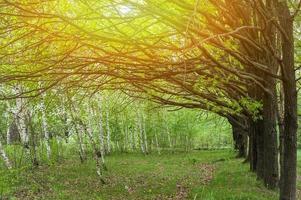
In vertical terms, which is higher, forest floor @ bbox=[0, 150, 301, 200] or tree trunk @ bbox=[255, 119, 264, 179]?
tree trunk @ bbox=[255, 119, 264, 179]

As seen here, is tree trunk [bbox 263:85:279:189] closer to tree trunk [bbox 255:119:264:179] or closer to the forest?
the forest

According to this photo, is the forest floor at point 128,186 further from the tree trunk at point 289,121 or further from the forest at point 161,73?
the tree trunk at point 289,121

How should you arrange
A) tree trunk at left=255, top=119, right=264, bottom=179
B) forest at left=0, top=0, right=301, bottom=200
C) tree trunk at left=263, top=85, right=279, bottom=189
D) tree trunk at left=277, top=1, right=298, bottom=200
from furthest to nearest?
tree trunk at left=255, top=119, right=264, bottom=179 → tree trunk at left=263, top=85, right=279, bottom=189 → tree trunk at left=277, top=1, right=298, bottom=200 → forest at left=0, top=0, right=301, bottom=200

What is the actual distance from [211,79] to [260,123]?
524cm

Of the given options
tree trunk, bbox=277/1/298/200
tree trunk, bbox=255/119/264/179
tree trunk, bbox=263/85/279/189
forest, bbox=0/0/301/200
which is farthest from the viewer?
tree trunk, bbox=255/119/264/179

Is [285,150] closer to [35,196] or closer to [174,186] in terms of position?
[174,186]

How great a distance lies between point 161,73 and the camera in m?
9.45

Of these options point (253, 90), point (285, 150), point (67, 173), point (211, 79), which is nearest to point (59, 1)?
point (211, 79)

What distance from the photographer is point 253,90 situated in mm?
14023

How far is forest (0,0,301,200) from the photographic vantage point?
280 inches

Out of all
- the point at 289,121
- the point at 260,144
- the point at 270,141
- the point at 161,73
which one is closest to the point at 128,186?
the point at 260,144

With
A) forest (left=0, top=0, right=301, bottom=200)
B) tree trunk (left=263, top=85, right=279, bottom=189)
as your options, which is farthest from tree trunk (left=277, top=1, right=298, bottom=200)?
tree trunk (left=263, top=85, right=279, bottom=189)

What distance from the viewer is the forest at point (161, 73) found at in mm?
7102

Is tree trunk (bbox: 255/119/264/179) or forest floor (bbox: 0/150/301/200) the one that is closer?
forest floor (bbox: 0/150/301/200)
